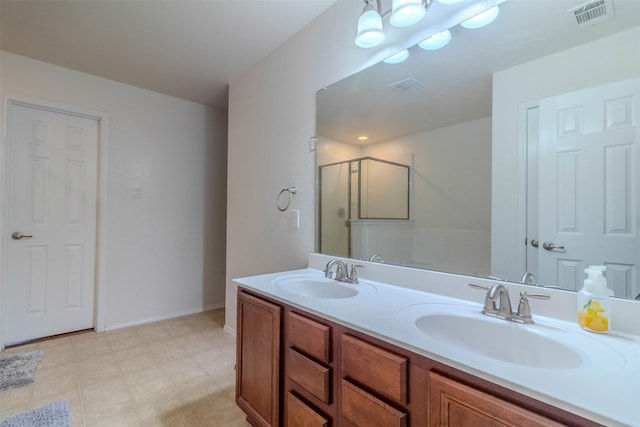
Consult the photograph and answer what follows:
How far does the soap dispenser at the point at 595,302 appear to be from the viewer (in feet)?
2.67

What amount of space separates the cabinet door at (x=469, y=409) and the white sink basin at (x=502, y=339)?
0.25ft

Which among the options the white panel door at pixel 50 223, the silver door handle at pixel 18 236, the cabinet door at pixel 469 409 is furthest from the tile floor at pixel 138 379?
the cabinet door at pixel 469 409

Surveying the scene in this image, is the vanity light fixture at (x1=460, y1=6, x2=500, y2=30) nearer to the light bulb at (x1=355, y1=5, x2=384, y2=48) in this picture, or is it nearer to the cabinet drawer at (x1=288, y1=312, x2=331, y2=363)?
the light bulb at (x1=355, y1=5, x2=384, y2=48)

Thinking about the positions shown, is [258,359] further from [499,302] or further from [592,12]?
[592,12]

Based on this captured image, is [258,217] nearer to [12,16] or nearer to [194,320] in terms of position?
[194,320]

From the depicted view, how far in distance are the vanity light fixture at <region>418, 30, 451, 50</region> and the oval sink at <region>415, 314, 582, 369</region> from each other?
3.73 ft

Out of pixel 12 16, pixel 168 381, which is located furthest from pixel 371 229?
pixel 12 16

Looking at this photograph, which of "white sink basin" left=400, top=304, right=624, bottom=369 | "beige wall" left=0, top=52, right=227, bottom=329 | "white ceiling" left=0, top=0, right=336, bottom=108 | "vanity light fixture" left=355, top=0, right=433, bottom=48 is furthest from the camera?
"beige wall" left=0, top=52, right=227, bottom=329

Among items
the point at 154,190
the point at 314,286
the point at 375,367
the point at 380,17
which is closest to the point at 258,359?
the point at 314,286

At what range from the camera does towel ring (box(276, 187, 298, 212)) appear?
2.03 metres

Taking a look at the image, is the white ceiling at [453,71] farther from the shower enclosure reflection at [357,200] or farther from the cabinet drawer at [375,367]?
the cabinet drawer at [375,367]

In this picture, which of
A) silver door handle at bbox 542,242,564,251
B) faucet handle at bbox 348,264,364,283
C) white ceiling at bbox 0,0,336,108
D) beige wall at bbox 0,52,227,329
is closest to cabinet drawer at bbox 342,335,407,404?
faucet handle at bbox 348,264,364,283

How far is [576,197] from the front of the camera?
965 mm

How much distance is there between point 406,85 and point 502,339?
1175 mm
